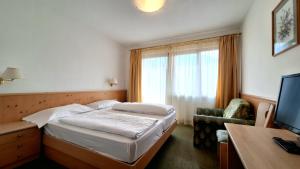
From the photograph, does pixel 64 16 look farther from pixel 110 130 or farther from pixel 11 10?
pixel 110 130

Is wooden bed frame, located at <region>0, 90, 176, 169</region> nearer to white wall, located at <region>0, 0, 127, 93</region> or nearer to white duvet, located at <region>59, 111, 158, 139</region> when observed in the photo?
white wall, located at <region>0, 0, 127, 93</region>

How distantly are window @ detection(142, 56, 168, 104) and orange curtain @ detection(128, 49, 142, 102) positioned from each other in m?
0.14

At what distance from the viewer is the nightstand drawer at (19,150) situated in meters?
1.64

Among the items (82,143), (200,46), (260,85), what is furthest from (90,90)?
(260,85)

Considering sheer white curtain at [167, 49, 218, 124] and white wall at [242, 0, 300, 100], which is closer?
white wall at [242, 0, 300, 100]

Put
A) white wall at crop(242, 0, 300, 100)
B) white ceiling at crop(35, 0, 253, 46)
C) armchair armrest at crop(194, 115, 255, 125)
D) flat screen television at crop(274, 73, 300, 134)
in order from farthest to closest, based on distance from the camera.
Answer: white ceiling at crop(35, 0, 253, 46)
armchair armrest at crop(194, 115, 255, 125)
white wall at crop(242, 0, 300, 100)
flat screen television at crop(274, 73, 300, 134)

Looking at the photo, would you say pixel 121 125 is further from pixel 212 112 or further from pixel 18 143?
pixel 212 112

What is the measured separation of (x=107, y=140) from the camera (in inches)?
57.7

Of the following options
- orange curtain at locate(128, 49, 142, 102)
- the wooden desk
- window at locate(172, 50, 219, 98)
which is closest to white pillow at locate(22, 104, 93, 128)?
orange curtain at locate(128, 49, 142, 102)

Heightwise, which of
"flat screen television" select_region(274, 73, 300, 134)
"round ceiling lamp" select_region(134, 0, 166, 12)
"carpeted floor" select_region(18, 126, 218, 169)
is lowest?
"carpeted floor" select_region(18, 126, 218, 169)

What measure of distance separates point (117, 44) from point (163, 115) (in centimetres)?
297

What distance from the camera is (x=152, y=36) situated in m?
3.81

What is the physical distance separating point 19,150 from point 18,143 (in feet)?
0.33

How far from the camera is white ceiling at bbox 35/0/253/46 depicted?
2.32m
